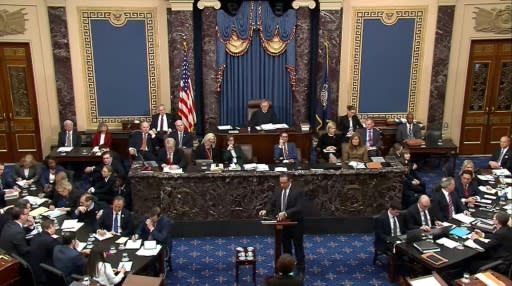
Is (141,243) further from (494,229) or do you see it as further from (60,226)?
(494,229)

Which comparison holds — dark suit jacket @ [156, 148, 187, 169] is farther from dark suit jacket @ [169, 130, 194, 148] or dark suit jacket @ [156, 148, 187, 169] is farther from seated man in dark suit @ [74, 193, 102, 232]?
seated man in dark suit @ [74, 193, 102, 232]

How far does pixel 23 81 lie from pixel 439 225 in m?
9.61

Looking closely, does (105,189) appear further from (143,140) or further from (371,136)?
(371,136)

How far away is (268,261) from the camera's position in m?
9.17

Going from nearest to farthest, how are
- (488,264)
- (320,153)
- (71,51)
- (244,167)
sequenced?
(488,264) < (244,167) < (320,153) < (71,51)

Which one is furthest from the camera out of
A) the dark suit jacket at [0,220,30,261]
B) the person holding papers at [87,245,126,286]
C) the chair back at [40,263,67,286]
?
the dark suit jacket at [0,220,30,261]

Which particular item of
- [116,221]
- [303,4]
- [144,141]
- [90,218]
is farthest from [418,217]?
[303,4]

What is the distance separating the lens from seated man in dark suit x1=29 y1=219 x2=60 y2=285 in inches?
293

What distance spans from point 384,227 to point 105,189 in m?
4.86

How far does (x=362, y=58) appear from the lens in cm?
1360

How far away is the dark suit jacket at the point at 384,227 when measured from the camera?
332 inches

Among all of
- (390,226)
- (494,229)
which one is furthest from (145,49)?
(494,229)

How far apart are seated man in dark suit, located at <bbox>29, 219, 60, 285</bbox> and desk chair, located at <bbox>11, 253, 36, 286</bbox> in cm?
10

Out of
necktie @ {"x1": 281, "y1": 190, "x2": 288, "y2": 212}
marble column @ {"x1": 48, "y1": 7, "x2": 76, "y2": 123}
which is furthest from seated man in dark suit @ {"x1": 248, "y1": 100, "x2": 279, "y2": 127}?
necktie @ {"x1": 281, "y1": 190, "x2": 288, "y2": 212}
